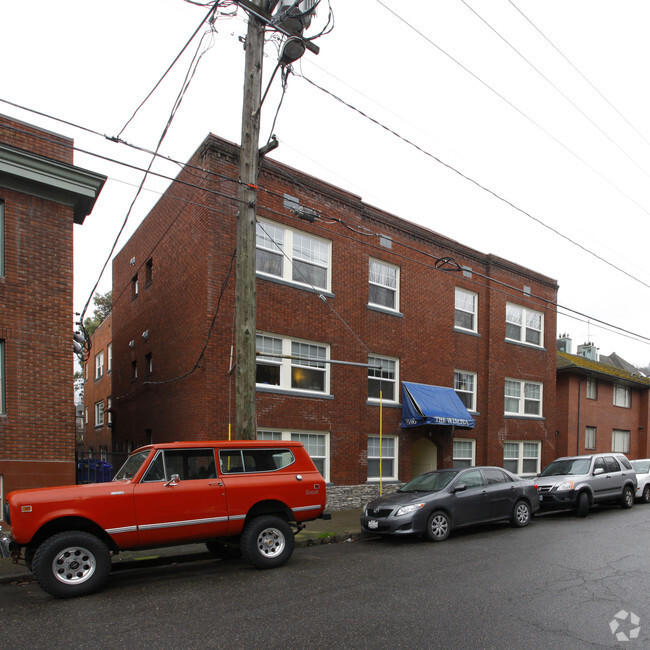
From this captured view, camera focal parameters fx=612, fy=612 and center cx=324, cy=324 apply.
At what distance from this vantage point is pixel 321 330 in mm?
16250

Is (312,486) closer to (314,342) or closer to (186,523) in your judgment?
(186,523)

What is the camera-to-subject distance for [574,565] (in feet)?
29.1

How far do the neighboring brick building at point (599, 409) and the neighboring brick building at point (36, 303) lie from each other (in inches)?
799

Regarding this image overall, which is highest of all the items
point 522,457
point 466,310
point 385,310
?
point 466,310

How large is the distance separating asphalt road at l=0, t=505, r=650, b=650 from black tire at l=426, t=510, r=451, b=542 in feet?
3.23

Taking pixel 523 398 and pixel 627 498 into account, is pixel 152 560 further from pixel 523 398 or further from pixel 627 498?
pixel 523 398

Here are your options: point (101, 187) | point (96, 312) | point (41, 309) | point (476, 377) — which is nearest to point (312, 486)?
point (41, 309)

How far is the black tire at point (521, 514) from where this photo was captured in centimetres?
1302

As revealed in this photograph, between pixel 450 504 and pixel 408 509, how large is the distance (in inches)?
39.6

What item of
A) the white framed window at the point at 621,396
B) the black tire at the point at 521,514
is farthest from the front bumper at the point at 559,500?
the white framed window at the point at 621,396

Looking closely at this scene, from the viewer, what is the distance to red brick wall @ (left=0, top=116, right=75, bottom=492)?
Result: 11445mm

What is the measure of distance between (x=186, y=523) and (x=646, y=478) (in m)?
15.5

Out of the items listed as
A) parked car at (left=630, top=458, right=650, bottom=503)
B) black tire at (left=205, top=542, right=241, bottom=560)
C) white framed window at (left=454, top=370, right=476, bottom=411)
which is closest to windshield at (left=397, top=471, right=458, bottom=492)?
black tire at (left=205, top=542, right=241, bottom=560)

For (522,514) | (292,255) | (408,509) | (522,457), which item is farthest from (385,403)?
(522,457)
